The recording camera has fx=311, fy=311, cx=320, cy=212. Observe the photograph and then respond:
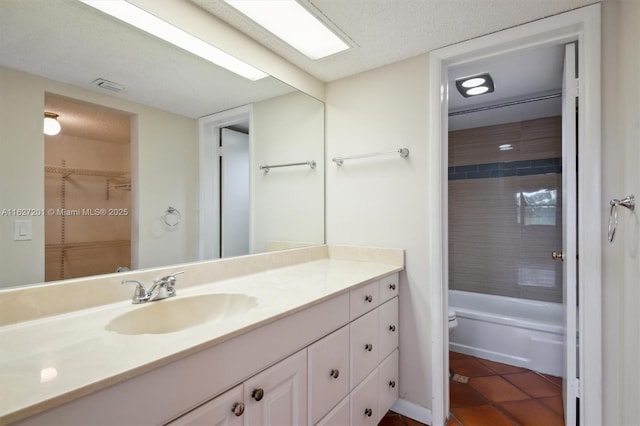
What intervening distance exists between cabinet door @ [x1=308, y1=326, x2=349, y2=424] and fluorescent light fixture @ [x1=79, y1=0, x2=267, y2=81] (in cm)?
141

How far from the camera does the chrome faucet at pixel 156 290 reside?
1148mm

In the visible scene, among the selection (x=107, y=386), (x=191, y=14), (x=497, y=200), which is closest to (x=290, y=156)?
(x=191, y=14)

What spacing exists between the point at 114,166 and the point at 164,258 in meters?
0.43

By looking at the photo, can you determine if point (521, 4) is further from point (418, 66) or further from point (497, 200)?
point (497, 200)

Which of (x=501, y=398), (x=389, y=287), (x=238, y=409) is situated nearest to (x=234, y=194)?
(x=389, y=287)

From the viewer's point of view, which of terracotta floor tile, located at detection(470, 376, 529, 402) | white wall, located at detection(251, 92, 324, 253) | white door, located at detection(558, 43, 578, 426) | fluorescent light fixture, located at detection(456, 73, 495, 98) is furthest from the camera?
fluorescent light fixture, located at detection(456, 73, 495, 98)

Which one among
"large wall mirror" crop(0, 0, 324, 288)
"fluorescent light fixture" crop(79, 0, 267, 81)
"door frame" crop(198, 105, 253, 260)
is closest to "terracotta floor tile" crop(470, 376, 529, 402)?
"large wall mirror" crop(0, 0, 324, 288)

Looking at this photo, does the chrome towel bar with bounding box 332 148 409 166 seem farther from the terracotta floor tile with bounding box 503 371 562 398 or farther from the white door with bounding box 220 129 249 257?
the terracotta floor tile with bounding box 503 371 562 398

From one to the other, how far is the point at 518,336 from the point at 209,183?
256 centimetres

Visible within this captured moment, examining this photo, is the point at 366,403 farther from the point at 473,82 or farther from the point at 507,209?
the point at 507,209

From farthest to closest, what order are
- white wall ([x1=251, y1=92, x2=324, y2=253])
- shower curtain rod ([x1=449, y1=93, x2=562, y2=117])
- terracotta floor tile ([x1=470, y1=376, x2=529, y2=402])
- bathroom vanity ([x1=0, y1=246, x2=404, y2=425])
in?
1. shower curtain rod ([x1=449, y1=93, x2=562, y2=117])
2. terracotta floor tile ([x1=470, y1=376, x2=529, y2=402])
3. white wall ([x1=251, y1=92, x2=324, y2=253])
4. bathroom vanity ([x1=0, y1=246, x2=404, y2=425])

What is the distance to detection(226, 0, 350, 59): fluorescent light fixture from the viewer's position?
143cm

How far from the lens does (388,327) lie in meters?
1.75

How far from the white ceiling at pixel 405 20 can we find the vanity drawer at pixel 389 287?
1.30m
